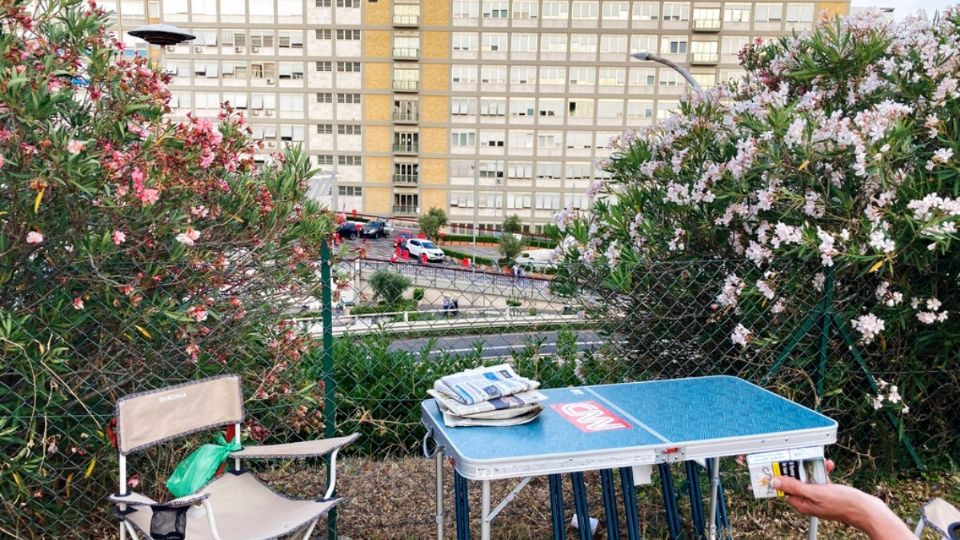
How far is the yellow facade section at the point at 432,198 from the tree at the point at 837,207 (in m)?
42.4

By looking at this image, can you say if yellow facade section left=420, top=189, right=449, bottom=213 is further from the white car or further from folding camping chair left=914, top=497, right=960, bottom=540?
folding camping chair left=914, top=497, right=960, bottom=540

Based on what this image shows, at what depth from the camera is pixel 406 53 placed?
45.5 meters

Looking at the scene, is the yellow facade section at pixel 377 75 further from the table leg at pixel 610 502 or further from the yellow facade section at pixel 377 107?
the table leg at pixel 610 502

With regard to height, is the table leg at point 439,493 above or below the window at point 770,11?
below

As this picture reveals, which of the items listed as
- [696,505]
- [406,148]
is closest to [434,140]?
[406,148]

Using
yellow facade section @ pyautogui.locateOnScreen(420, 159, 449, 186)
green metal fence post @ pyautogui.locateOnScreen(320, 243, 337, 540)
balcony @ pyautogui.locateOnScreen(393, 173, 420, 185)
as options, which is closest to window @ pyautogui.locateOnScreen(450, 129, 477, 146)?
yellow facade section @ pyautogui.locateOnScreen(420, 159, 449, 186)

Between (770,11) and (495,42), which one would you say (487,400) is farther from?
(770,11)

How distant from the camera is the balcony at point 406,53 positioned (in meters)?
45.3

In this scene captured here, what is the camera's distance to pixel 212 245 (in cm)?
319

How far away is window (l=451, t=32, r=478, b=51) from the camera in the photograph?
45.1 metres

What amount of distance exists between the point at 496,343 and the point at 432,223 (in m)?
37.5

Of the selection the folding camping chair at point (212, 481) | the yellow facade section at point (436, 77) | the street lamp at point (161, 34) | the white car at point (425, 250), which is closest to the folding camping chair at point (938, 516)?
the folding camping chair at point (212, 481)

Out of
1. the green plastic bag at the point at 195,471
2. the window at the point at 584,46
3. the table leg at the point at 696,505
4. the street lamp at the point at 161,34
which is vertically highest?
the window at the point at 584,46

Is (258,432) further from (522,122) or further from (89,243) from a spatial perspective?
(522,122)
